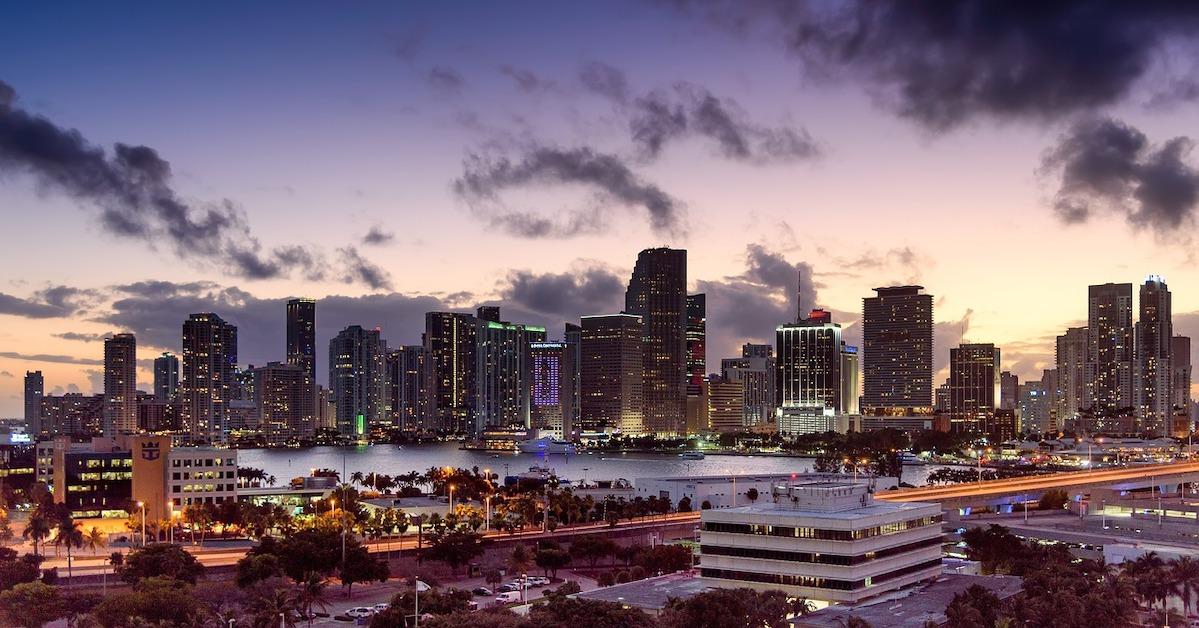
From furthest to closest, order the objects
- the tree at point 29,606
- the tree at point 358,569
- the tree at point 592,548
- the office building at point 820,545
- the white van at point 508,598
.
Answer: the tree at point 592,548 → the tree at point 358,569 → the white van at point 508,598 → the office building at point 820,545 → the tree at point 29,606

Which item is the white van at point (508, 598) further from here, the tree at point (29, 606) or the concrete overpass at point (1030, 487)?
the concrete overpass at point (1030, 487)

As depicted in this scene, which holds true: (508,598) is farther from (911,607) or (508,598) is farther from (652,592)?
(911,607)

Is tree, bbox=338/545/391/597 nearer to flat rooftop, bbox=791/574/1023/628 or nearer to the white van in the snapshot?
the white van

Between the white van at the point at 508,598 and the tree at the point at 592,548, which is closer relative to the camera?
the white van at the point at 508,598

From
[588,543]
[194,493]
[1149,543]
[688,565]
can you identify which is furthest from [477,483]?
[1149,543]

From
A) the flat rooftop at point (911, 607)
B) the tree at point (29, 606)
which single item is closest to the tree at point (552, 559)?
the flat rooftop at point (911, 607)
